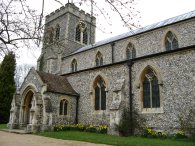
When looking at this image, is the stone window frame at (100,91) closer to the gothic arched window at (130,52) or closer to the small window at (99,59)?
the gothic arched window at (130,52)

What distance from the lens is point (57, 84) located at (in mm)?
18297

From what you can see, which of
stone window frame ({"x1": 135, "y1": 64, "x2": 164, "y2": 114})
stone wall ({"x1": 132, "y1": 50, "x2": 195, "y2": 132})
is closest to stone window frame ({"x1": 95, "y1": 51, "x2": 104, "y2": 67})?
stone window frame ({"x1": 135, "y1": 64, "x2": 164, "y2": 114})

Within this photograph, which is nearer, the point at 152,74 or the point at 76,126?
the point at 152,74

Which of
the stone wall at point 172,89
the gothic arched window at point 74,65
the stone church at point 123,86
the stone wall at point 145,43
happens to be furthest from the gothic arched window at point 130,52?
the gothic arched window at point 74,65

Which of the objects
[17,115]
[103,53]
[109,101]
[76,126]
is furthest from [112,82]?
[17,115]

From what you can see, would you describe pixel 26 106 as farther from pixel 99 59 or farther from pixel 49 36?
A: pixel 49 36

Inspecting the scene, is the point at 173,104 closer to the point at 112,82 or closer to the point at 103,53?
the point at 112,82

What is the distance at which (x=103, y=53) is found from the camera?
→ 71.8 ft

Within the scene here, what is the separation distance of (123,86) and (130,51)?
20.2ft

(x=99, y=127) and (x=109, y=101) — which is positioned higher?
(x=109, y=101)

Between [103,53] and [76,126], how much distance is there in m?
8.32

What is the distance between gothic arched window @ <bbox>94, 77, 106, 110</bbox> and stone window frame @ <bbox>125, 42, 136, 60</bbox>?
4.36m

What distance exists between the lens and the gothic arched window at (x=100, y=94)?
1661cm

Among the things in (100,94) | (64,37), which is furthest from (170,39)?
(64,37)
